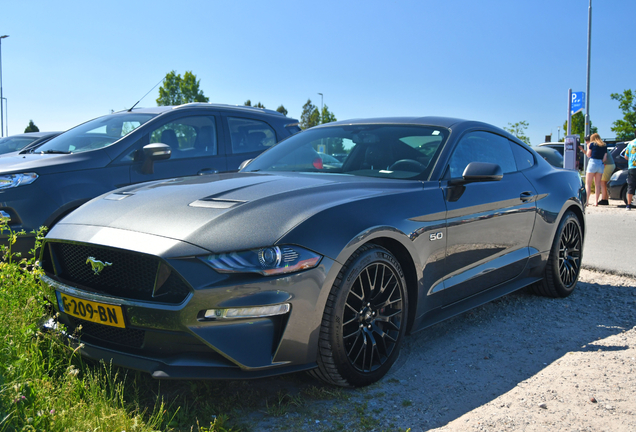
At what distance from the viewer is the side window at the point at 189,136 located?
18.8ft

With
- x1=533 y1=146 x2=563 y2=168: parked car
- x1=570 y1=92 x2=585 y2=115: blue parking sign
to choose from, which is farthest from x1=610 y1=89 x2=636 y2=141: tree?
x1=533 y1=146 x2=563 y2=168: parked car

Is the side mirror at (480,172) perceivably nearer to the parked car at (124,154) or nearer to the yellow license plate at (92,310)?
the yellow license plate at (92,310)

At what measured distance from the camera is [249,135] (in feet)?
21.2

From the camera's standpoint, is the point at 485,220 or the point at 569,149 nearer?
the point at 485,220

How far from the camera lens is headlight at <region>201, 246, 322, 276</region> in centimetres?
244

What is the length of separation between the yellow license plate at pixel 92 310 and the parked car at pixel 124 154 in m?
1.78

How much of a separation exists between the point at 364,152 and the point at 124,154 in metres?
2.59

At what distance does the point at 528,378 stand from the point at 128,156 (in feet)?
13.2

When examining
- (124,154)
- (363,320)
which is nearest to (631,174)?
(124,154)

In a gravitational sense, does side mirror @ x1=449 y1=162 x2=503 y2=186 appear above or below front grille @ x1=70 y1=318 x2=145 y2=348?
above

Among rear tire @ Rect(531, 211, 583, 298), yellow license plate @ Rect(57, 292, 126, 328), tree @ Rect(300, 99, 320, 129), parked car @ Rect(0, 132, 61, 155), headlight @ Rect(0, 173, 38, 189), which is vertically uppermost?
tree @ Rect(300, 99, 320, 129)

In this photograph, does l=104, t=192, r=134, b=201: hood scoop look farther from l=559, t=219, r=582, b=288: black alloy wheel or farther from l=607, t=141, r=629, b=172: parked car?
l=607, t=141, r=629, b=172: parked car

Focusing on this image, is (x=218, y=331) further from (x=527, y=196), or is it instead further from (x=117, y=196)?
(x=527, y=196)

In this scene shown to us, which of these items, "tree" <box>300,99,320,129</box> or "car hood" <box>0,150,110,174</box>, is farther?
"tree" <box>300,99,320,129</box>
